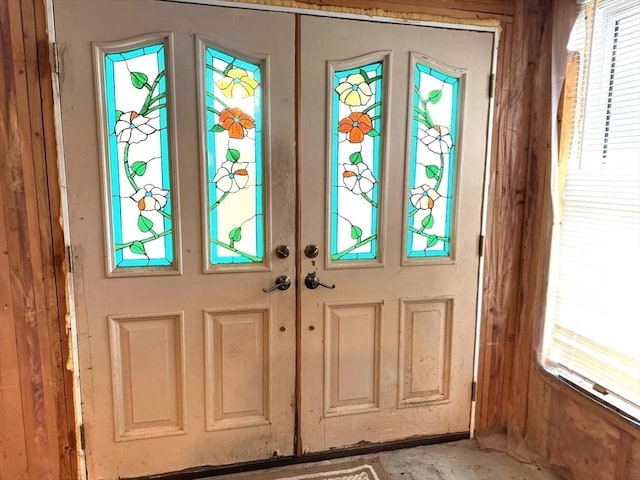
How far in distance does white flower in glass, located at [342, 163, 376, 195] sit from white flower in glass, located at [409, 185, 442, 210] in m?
0.21

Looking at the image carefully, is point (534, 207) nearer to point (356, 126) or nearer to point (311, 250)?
point (356, 126)

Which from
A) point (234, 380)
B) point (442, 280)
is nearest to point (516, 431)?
point (442, 280)

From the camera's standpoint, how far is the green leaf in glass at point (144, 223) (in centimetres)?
179

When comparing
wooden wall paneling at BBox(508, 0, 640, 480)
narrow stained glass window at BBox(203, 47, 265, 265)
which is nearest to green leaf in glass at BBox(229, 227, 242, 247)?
narrow stained glass window at BBox(203, 47, 265, 265)

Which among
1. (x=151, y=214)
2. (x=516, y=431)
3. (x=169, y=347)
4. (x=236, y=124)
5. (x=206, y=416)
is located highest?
(x=236, y=124)

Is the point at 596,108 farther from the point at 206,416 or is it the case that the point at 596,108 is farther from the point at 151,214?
the point at 206,416

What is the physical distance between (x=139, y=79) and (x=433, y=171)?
4.34 ft

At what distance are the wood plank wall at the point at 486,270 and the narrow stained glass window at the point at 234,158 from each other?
51 cm

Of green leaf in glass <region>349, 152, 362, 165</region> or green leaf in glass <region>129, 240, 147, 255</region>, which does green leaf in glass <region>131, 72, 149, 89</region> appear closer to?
green leaf in glass <region>129, 240, 147, 255</region>

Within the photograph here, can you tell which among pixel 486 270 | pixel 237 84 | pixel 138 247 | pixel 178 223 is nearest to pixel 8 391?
pixel 138 247

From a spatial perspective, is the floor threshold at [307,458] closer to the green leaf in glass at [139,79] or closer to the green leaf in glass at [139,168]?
the green leaf in glass at [139,168]

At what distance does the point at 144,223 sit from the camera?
5.87 ft

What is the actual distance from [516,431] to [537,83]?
174 centimetres

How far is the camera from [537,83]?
207cm
